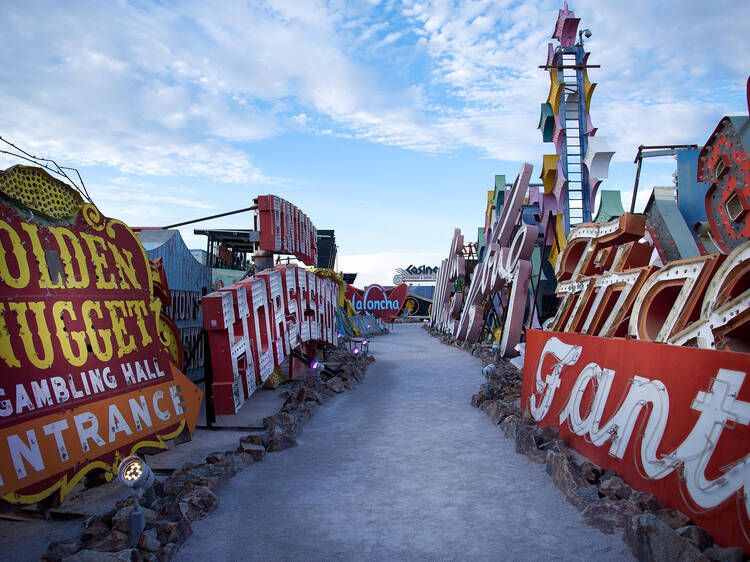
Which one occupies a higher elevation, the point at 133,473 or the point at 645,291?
the point at 645,291

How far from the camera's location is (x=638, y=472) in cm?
471

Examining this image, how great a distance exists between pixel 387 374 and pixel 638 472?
10.2 meters

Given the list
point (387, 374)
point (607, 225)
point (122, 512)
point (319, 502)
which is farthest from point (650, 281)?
point (387, 374)

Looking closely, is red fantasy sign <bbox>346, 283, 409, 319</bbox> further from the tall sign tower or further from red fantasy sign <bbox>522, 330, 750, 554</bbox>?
red fantasy sign <bbox>522, 330, 750, 554</bbox>

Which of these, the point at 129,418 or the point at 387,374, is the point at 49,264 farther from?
the point at 387,374

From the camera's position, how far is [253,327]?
30.7ft

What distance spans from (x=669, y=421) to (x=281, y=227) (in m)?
9.94

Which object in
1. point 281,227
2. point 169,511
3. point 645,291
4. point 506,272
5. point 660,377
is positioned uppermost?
point 281,227

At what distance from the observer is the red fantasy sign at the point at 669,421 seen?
351 centimetres

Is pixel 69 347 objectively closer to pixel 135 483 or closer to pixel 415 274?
pixel 135 483

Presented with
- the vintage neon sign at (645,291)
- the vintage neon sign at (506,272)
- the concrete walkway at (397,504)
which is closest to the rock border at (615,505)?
the concrete walkway at (397,504)

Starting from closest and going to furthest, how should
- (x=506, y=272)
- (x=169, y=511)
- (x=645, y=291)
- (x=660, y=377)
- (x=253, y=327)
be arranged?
(x=169, y=511) < (x=660, y=377) < (x=645, y=291) < (x=253, y=327) < (x=506, y=272)

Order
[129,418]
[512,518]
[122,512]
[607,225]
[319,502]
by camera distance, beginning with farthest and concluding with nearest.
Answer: [607,225]
[129,418]
[319,502]
[512,518]
[122,512]

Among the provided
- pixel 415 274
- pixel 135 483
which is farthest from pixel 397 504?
pixel 415 274
